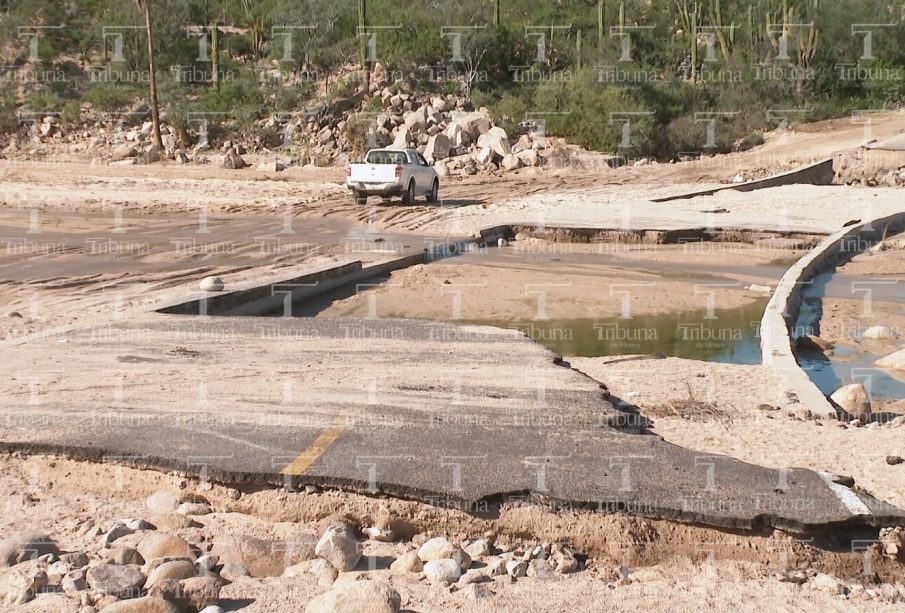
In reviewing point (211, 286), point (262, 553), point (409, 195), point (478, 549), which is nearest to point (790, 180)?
point (409, 195)

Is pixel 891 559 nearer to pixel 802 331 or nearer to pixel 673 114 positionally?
pixel 802 331

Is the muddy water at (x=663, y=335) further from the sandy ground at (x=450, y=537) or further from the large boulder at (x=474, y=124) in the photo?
the large boulder at (x=474, y=124)

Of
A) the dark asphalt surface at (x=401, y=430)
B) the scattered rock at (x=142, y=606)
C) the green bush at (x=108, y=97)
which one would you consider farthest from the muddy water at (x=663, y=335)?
the green bush at (x=108, y=97)

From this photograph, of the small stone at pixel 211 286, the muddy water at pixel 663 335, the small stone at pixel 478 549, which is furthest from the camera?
the small stone at pixel 211 286

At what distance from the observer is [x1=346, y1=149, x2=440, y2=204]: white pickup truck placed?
23.8 meters

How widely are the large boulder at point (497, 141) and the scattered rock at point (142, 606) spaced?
31.4 meters

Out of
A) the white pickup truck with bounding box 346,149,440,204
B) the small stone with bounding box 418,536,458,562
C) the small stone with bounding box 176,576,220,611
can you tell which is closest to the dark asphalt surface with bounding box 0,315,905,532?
the small stone with bounding box 418,536,458,562

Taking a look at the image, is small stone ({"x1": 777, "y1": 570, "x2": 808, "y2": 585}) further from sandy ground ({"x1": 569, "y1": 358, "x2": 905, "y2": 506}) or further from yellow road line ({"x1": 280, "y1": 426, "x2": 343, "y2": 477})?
yellow road line ({"x1": 280, "y1": 426, "x2": 343, "y2": 477})

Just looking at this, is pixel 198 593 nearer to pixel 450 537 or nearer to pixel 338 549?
pixel 338 549

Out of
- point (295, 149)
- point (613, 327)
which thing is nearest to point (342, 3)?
point (295, 149)

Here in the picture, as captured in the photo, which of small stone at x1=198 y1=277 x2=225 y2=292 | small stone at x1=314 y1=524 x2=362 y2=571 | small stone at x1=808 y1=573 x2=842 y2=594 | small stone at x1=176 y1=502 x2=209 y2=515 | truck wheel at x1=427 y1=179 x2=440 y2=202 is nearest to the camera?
small stone at x1=808 y1=573 x2=842 y2=594

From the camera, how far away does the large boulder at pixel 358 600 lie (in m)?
4.30

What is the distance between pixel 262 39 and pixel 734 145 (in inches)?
1073

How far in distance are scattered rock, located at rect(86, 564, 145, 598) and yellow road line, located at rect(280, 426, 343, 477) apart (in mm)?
1194
